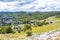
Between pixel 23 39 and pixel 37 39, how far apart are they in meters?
2.46

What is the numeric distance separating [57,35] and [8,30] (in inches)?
1270

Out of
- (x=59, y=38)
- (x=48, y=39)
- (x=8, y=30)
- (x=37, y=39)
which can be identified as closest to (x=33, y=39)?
(x=37, y=39)

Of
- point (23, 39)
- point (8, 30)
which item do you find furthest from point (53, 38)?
point (8, 30)

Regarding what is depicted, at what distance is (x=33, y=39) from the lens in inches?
1027

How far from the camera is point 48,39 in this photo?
24797mm

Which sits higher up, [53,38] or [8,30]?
[53,38]

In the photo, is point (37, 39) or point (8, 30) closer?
point (37, 39)

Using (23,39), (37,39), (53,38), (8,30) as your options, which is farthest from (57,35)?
(8,30)

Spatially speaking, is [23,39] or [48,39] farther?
[23,39]

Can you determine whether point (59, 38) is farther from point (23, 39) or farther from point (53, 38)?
point (23, 39)

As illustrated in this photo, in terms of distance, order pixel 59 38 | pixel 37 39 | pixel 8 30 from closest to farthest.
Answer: pixel 59 38, pixel 37 39, pixel 8 30

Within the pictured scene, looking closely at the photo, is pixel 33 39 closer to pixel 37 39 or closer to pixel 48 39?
pixel 37 39

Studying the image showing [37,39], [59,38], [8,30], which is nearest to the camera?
[59,38]

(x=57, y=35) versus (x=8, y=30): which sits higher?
(x=57, y=35)
